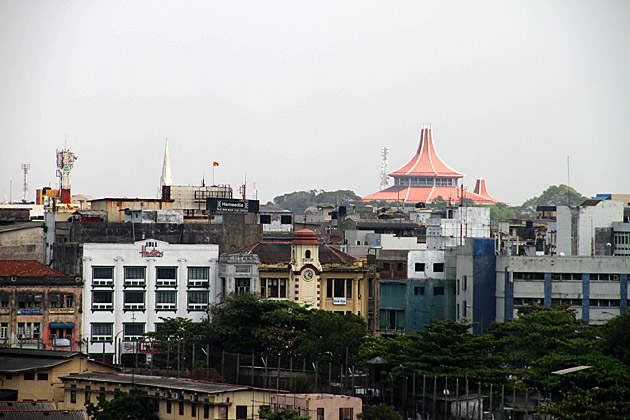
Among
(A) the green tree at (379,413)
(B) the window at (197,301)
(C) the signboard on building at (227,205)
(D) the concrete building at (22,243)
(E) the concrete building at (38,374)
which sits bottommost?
(A) the green tree at (379,413)

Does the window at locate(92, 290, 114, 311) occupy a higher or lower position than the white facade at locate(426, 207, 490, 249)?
lower

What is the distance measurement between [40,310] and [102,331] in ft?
14.0

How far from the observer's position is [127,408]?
59.2 m

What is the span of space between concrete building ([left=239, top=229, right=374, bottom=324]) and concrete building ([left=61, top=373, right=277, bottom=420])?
23.3m

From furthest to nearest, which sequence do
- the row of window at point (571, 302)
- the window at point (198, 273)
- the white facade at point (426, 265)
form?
the white facade at point (426, 265) → the row of window at point (571, 302) → the window at point (198, 273)

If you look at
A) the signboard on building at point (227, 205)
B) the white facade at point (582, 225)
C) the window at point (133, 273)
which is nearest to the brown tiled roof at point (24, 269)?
the window at point (133, 273)

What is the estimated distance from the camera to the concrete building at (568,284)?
88062mm

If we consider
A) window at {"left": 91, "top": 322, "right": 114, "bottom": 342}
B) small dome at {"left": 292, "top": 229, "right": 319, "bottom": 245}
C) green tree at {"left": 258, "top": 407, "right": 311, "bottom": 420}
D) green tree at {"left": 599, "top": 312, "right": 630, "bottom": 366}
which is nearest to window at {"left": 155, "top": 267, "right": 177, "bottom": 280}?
window at {"left": 91, "top": 322, "right": 114, "bottom": 342}

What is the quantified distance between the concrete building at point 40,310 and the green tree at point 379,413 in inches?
1068

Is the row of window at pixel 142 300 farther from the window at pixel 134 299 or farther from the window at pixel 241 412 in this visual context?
the window at pixel 241 412

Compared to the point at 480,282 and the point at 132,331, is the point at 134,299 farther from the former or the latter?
the point at 480,282

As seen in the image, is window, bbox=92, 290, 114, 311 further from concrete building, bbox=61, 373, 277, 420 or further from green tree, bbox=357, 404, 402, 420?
green tree, bbox=357, 404, 402, 420

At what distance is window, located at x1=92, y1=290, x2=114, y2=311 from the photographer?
8400cm

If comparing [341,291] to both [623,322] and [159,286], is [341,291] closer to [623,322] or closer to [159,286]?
[159,286]
